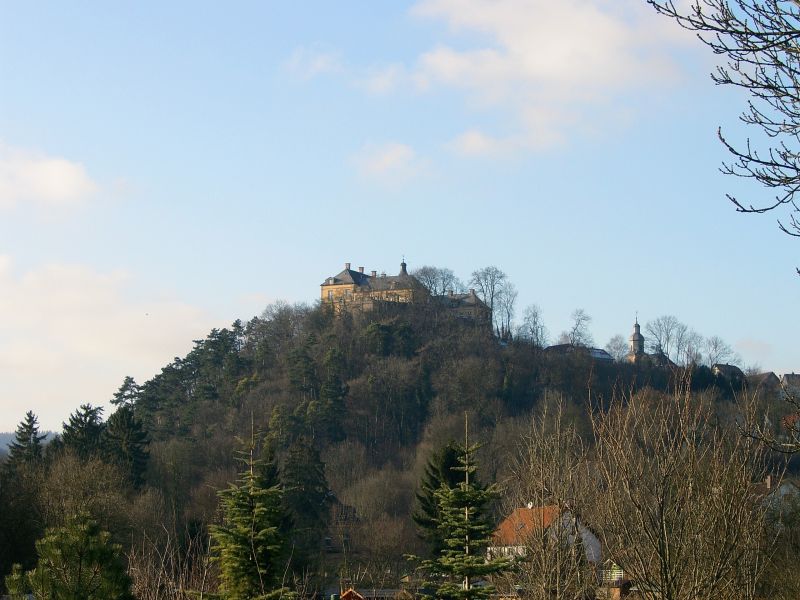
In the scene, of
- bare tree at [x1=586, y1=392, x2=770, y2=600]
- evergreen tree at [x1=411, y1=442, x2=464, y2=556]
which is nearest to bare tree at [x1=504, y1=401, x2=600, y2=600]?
bare tree at [x1=586, y1=392, x2=770, y2=600]

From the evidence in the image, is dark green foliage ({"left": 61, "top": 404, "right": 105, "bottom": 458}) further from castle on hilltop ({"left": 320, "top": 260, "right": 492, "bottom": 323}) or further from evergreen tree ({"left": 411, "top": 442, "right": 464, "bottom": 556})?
castle on hilltop ({"left": 320, "top": 260, "right": 492, "bottom": 323})

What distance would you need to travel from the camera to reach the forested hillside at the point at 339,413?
53438 millimetres

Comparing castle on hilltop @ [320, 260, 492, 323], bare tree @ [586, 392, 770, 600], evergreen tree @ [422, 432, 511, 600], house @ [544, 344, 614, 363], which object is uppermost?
castle on hilltop @ [320, 260, 492, 323]

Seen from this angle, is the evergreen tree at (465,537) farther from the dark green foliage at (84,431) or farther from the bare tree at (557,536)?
the dark green foliage at (84,431)

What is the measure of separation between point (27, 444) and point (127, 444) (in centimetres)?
544

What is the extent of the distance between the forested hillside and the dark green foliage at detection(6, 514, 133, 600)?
1107 inches

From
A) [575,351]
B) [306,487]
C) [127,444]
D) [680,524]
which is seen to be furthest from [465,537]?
[575,351]

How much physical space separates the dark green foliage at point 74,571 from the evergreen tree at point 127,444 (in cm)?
4136

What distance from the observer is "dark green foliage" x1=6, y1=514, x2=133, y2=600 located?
1316 cm

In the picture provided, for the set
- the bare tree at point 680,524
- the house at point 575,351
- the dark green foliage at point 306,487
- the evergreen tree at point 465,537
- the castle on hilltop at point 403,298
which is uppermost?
the castle on hilltop at point 403,298

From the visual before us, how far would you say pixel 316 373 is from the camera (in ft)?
297

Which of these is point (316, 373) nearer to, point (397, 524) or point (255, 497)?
point (397, 524)

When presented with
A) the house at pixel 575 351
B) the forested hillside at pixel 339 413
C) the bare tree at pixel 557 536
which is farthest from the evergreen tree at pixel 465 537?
the house at pixel 575 351

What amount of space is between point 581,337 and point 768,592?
8691cm
